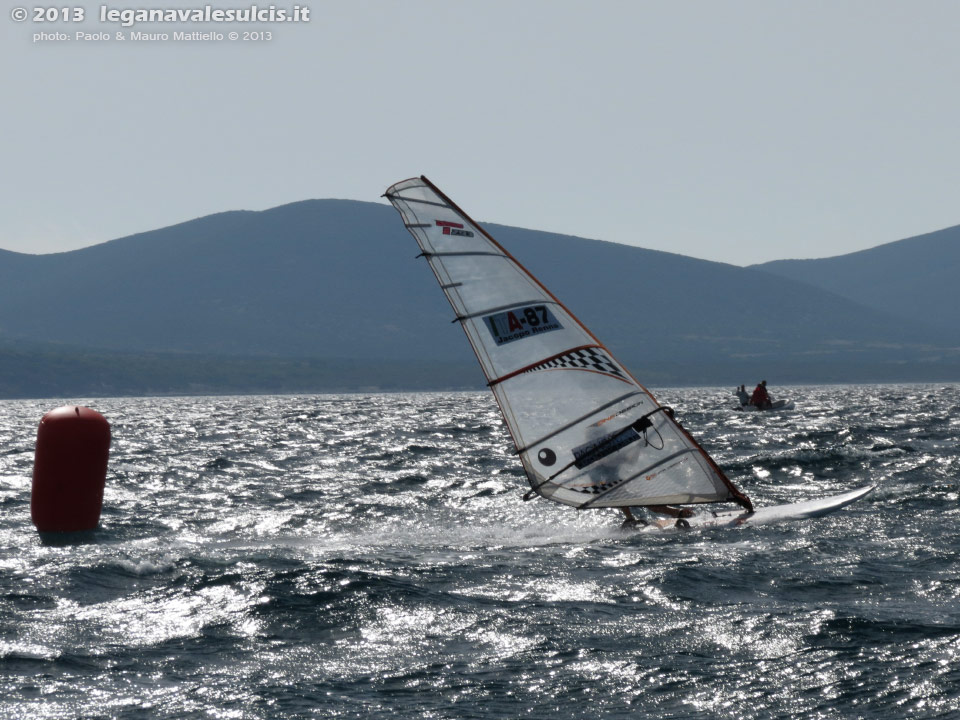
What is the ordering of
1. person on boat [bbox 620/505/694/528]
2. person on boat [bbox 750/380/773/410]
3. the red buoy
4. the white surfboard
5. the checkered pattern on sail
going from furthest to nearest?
person on boat [bbox 750/380/773/410]
the red buoy
person on boat [bbox 620/505/694/528]
the white surfboard
the checkered pattern on sail

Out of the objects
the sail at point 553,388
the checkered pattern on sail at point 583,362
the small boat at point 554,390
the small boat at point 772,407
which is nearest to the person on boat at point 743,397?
the small boat at point 772,407

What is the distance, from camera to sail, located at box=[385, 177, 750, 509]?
15320 millimetres

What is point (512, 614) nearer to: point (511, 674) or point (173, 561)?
point (511, 674)

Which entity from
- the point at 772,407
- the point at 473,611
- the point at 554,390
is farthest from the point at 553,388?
the point at 772,407

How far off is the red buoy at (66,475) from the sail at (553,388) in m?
6.28

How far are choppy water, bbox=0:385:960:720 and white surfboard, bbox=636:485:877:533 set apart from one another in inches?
20.4

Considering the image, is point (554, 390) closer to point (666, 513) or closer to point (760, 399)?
point (666, 513)

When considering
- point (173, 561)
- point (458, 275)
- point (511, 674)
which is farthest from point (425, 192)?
point (511, 674)

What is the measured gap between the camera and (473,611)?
11.2 meters

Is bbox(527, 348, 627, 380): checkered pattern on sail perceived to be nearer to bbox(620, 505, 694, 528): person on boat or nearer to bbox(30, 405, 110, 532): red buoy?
bbox(620, 505, 694, 528): person on boat

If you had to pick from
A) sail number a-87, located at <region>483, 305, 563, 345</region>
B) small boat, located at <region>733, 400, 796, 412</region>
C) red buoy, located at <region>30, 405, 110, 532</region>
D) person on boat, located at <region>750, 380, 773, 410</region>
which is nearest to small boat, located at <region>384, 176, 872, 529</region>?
sail number a-87, located at <region>483, 305, 563, 345</region>

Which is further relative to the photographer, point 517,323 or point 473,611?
point 517,323

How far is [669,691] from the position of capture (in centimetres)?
845

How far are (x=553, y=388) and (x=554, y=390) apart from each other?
33mm
